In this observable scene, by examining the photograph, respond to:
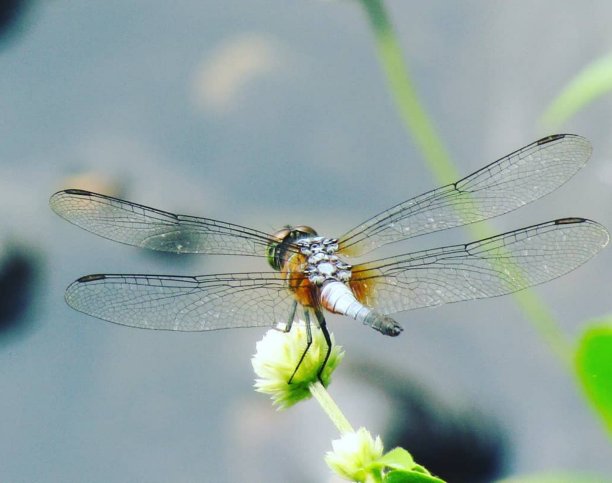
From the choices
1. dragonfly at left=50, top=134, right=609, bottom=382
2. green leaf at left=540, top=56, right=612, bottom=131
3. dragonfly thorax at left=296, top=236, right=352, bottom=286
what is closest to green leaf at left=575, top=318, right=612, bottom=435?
dragonfly at left=50, top=134, right=609, bottom=382

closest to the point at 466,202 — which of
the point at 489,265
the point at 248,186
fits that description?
the point at 489,265

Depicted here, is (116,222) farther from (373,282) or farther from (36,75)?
(36,75)

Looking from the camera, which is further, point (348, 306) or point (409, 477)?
point (348, 306)

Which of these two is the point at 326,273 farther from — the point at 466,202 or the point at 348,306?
the point at 466,202

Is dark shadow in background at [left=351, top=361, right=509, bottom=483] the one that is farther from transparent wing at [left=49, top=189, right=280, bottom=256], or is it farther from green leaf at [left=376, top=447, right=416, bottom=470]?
green leaf at [left=376, top=447, right=416, bottom=470]

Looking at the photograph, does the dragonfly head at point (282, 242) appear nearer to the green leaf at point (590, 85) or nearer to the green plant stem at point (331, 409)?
the green plant stem at point (331, 409)

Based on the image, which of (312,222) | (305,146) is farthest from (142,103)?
(312,222)
